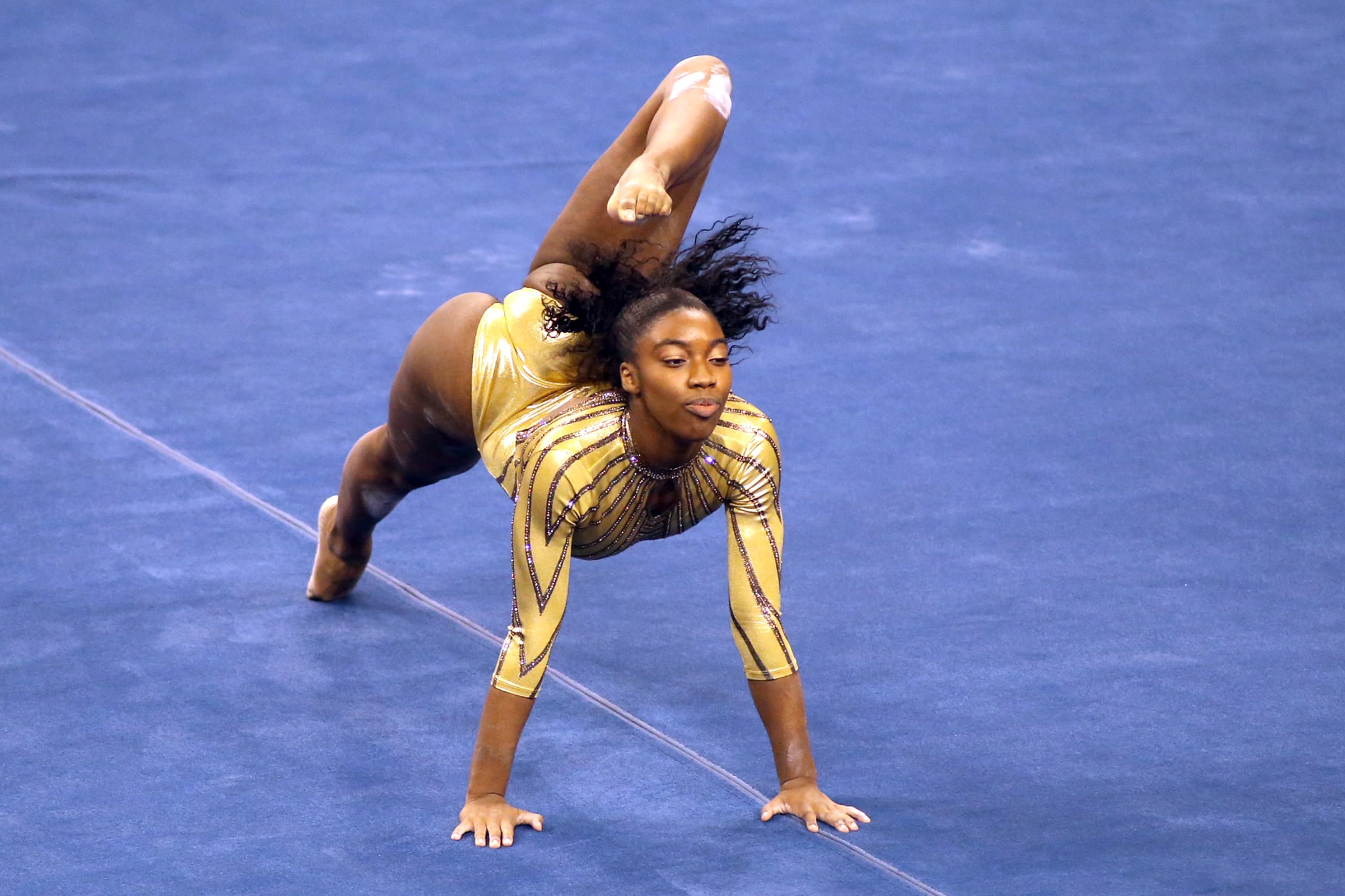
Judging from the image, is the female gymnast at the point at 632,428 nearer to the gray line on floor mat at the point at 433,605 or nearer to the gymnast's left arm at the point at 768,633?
the gymnast's left arm at the point at 768,633

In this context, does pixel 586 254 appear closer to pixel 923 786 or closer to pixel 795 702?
pixel 795 702

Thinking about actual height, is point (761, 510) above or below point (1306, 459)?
below

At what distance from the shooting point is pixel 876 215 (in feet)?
20.6

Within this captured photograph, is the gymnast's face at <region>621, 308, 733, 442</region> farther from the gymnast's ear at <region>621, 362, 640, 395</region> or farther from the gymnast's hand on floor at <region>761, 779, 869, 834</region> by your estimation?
the gymnast's hand on floor at <region>761, 779, 869, 834</region>

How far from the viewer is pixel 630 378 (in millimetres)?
2871

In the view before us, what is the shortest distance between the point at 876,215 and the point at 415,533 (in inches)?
A: 104

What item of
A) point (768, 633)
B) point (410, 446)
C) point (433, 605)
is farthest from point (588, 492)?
point (433, 605)

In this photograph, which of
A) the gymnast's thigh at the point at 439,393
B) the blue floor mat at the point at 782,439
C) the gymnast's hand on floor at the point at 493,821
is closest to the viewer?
the gymnast's hand on floor at the point at 493,821

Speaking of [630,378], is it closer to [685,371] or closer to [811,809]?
[685,371]

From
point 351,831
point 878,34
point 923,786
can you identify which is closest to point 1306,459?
point 923,786

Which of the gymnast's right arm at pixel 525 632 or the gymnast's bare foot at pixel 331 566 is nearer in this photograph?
the gymnast's right arm at pixel 525 632

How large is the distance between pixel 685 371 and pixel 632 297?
0.20 meters

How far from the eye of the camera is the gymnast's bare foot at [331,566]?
3787 millimetres

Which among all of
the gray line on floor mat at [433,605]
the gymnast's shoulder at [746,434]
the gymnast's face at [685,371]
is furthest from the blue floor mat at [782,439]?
the gymnast's face at [685,371]
